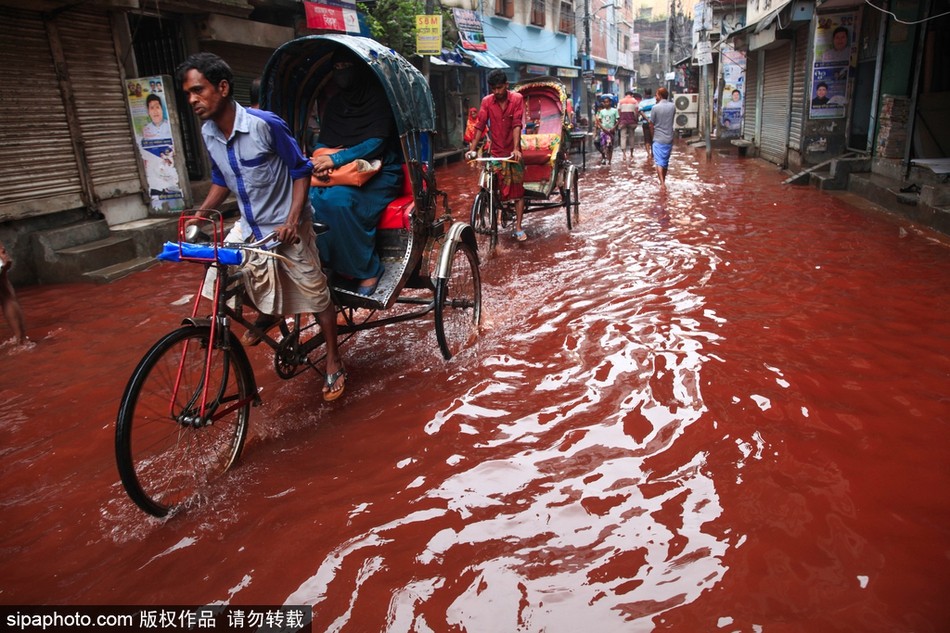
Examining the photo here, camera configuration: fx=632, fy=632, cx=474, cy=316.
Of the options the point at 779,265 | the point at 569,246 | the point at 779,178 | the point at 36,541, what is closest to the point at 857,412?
the point at 779,265

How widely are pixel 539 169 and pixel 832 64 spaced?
7.65 meters

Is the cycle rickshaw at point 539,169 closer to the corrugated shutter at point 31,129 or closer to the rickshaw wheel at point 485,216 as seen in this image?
the rickshaw wheel at point 485,216

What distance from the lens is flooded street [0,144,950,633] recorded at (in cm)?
228

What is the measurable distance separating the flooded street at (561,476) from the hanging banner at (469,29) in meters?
19.1

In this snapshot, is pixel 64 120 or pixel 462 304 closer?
pixel 462 304

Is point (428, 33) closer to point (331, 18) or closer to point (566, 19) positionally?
point (331, 18)

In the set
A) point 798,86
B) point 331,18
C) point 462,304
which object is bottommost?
point 462,304

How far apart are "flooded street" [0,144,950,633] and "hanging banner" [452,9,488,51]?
62.5 feet

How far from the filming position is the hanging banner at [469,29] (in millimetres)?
22031

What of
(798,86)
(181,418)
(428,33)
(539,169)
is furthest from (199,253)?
(798,86)

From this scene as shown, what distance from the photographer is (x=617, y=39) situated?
51.7m

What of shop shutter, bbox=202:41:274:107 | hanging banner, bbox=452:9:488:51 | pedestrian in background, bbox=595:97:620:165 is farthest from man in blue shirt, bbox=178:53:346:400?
hanging banner, bbox=452:9:488:51

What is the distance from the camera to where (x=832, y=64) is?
1241 centimetres

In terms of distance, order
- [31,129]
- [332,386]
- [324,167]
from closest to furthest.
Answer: [332,386], [324,167], [31,129]
